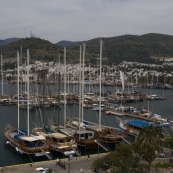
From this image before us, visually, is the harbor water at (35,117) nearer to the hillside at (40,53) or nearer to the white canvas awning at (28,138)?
the white canvas awning at (28,138)

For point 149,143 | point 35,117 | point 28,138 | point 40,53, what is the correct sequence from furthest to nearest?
point 40,53 → point 35,117 → point 28,138 → point 149,143

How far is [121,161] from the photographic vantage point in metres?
20.2

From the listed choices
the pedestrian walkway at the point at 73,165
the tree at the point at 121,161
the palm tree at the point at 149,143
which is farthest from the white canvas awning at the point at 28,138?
the palm tree at the point at 149,143

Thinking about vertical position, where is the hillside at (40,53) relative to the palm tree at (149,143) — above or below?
above

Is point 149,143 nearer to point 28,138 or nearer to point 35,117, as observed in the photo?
point 28,138

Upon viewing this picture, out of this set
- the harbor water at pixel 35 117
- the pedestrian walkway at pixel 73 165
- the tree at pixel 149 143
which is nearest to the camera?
the tree at pixel 149 143

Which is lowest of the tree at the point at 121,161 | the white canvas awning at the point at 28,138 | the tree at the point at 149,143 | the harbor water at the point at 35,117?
the harbor water at the point at 35,117

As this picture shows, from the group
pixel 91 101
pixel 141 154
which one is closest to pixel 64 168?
pixel 141 154

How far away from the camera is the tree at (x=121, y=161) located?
20109mm

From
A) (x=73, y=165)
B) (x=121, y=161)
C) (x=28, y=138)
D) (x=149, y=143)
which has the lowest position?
(x=73, y=165)

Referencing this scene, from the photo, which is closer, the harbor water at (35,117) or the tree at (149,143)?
the tree at (149,143)

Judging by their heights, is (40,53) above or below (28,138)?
above

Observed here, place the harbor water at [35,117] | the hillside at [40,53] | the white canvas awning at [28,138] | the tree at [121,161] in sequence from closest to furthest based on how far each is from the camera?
the tree at [121,161]
the white canvas awning at [28,138]
the harbor water at [35,117]
the hillside at [40,53]

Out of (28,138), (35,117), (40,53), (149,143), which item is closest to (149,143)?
(149,143)
